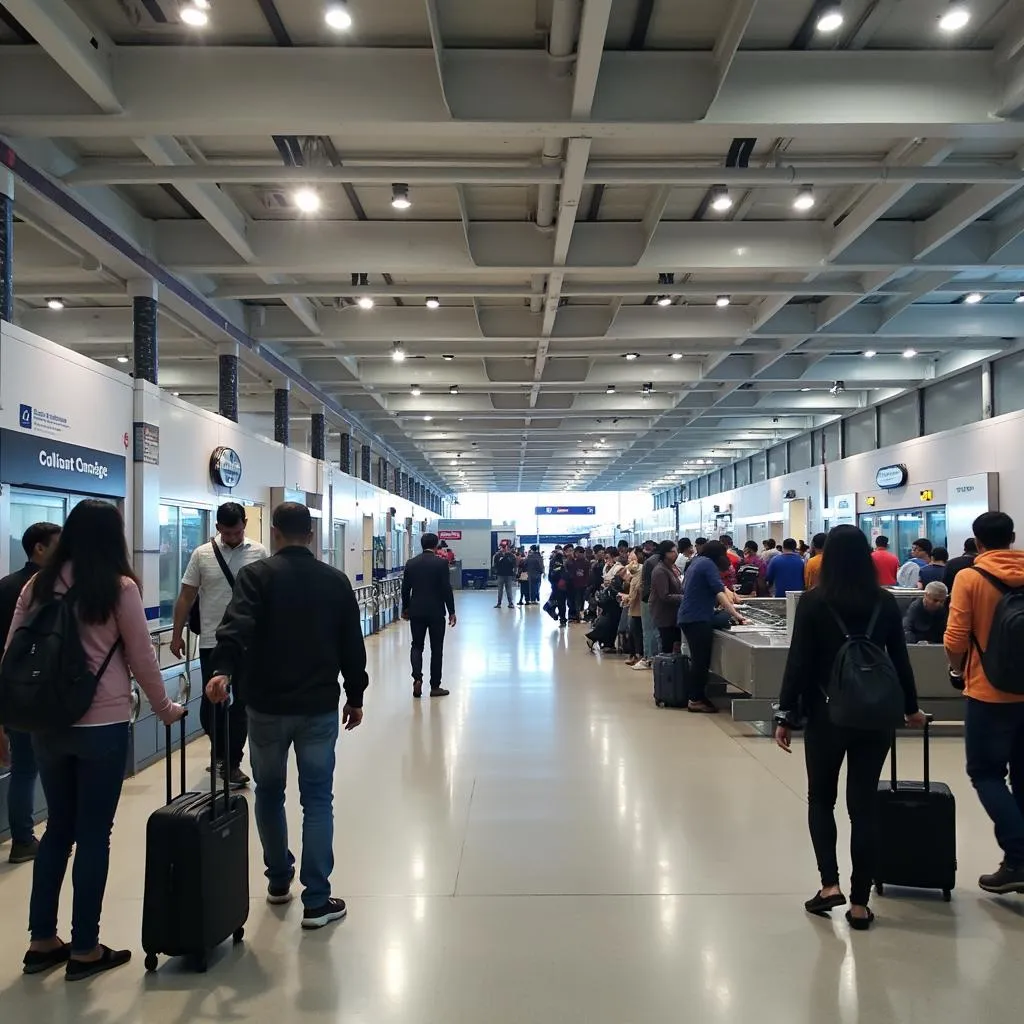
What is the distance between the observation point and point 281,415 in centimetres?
1204

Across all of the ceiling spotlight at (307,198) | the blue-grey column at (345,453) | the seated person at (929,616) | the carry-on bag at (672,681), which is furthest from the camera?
the blue-grey column at (345,453)

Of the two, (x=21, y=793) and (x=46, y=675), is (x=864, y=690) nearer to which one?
(x=46, y=675)

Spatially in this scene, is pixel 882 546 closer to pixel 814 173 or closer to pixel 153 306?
pixel 814 173

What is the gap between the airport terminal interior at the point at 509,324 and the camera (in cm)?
306

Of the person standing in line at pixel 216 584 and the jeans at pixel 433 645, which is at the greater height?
the person standing in line at pixel 216 584

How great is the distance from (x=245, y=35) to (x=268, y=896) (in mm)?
4674

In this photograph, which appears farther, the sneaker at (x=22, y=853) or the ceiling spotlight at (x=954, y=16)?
the ceiling spotlight at (x=954, y=16)

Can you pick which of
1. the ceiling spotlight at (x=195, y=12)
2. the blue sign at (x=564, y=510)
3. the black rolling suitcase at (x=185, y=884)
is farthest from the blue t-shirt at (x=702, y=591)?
the blue sign at (x=564, y=510)

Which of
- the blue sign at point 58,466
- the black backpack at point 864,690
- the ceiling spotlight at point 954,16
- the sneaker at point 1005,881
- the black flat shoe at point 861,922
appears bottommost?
the black flat shoe at point 861,922

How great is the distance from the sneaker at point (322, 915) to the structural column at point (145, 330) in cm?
533

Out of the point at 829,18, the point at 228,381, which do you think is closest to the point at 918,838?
the point at 829,18

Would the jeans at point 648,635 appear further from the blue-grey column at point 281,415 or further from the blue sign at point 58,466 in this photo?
the blue sign at point 58,466

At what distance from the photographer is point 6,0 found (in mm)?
4039

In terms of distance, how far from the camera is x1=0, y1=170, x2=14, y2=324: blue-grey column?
520 centimetres
